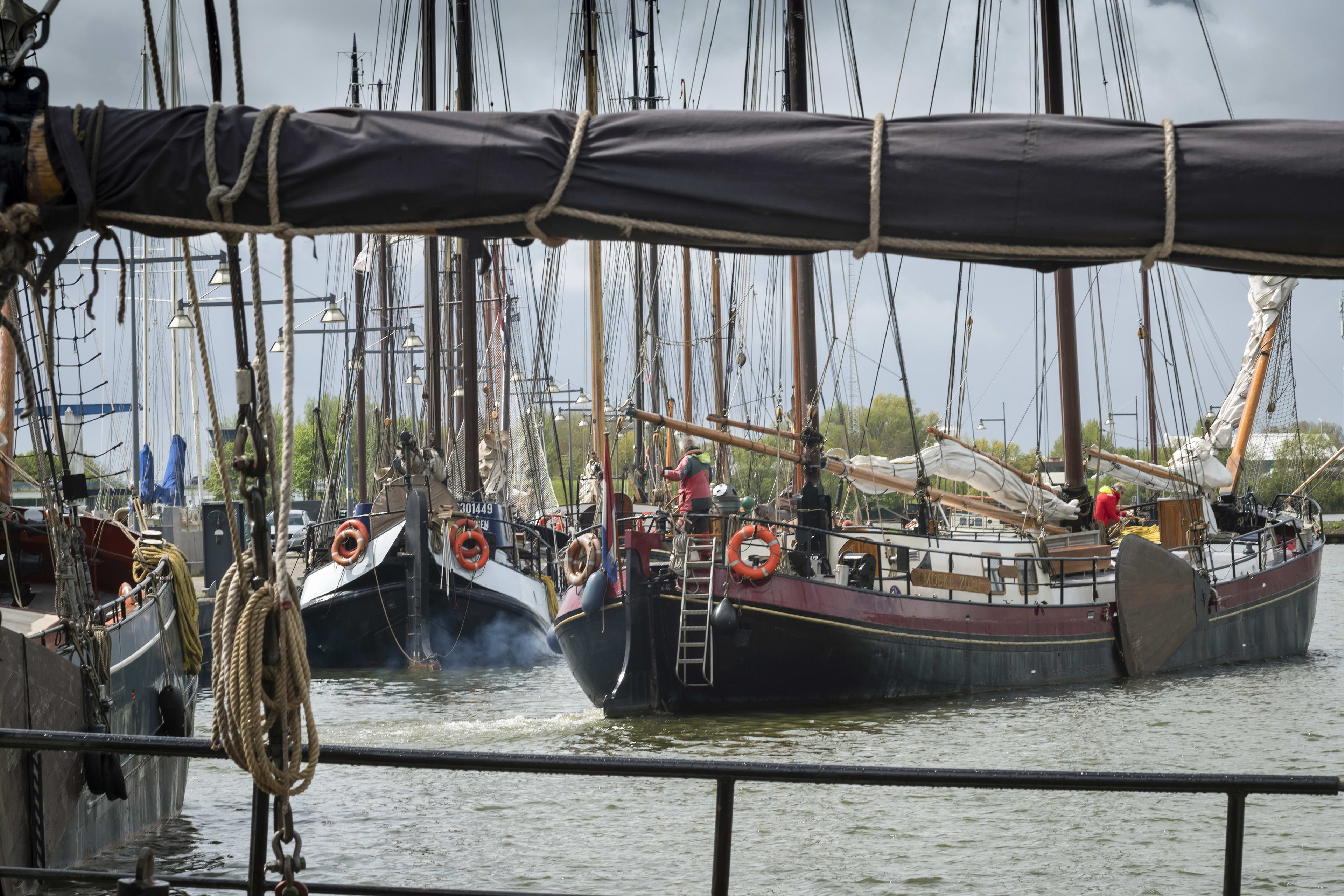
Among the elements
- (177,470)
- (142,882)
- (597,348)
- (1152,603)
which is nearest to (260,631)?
(142,882)

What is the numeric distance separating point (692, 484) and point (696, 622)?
5.20ft

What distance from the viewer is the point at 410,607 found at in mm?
19797

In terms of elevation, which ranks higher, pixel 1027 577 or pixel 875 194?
pixel 875 194

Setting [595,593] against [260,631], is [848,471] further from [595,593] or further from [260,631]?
[260,631]

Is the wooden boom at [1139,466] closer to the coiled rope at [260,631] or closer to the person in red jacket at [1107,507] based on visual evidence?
the person in red jacket at [1107,507]

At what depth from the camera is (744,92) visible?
2025 centimetres

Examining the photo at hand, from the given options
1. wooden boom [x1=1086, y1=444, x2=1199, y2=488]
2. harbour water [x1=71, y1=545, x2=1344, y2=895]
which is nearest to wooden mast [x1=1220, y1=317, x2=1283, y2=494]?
wooden boom [x1=1086, y1=444, x2=1199, y2=488]

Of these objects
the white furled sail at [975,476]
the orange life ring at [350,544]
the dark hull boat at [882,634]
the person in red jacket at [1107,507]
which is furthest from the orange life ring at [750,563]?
the person in red jacket at [1107,507]

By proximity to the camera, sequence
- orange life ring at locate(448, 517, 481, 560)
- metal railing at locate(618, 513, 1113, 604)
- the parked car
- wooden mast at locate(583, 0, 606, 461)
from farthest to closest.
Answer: the parked car → orange life ring at locate(448, 517, 481, 560) → metal railing at locate(618, 513, 1113, 604) → wooden mast at locate(583, 0, 606, 461)

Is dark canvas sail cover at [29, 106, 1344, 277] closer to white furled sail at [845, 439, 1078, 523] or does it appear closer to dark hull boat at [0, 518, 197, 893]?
dark hull boat at [0, 518, 197, 893]

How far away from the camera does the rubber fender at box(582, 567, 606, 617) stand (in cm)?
1408

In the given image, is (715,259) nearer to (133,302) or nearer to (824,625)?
(133,302)

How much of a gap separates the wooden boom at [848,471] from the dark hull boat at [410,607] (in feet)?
12.5

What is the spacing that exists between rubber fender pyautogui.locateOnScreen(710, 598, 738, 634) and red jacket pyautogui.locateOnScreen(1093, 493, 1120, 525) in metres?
9.74
